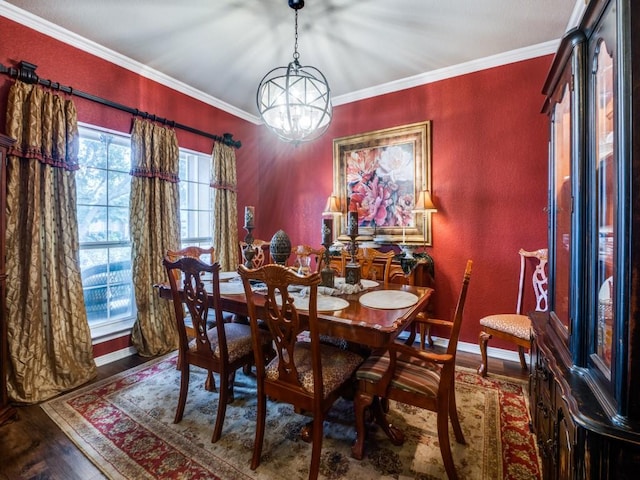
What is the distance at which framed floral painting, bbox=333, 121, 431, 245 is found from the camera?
3.22 metres

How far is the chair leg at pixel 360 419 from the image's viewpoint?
1537 millimetres

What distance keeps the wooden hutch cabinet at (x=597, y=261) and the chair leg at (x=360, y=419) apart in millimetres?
769

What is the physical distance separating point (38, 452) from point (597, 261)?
274cm

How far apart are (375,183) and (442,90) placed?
45.7 inches

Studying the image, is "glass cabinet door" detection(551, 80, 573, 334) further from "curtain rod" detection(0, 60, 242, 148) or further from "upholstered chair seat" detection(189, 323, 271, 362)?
"curtain rod" detection(0, 60, 242, 148)

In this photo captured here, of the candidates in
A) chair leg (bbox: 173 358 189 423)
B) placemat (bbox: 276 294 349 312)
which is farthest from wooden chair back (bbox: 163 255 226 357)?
placemat (bbox: 276 294 349 312)

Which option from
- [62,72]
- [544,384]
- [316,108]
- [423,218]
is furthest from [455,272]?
[62,72]

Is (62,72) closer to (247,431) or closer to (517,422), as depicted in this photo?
(247,431)

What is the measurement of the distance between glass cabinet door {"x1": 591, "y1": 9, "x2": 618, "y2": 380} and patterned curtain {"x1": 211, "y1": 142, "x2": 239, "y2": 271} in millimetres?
3448

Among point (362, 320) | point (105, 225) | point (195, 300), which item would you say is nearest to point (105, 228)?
point (105, 225)

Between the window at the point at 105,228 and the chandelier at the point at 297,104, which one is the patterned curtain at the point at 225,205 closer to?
the window at the point at 105,228

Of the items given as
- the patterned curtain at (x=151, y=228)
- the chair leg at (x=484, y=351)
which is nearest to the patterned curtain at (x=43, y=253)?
the patterned curtain at (x=151, y=228)

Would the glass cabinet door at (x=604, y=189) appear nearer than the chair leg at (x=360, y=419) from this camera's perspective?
Yes

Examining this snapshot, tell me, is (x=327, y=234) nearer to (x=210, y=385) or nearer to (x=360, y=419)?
(x=360, y=419)
